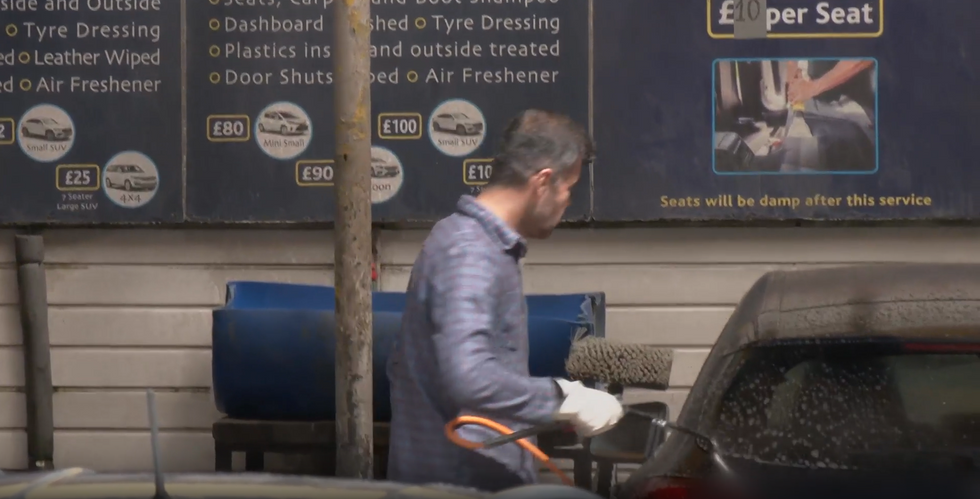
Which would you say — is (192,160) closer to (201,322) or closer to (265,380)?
(201,322)

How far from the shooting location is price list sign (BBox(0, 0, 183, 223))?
22.5ft

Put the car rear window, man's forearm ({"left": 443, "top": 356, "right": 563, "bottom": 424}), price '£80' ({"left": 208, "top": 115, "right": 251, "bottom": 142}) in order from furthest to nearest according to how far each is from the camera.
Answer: price '£80' ({"left": 208, "top": 115, "right": 251, "bottom": 142}) → the car rear window → man's forearm ({"left": 443, "top": 356, "right": 563, "bottom": 424})

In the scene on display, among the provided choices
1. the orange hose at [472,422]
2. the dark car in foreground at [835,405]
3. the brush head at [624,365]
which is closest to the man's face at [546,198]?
the brush head at [624,365]

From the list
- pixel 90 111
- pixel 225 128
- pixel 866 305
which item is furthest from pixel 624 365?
pixel 90 111

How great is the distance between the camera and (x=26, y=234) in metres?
6.96

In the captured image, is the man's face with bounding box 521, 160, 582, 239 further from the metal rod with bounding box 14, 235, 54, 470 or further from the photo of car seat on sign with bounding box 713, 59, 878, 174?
the metal rod with bounding box 14, 235, 54, 470

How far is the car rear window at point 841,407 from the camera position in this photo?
3.20 meters

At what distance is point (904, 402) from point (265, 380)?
3177mm

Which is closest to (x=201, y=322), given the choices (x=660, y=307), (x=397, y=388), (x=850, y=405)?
(x=660, y=307)

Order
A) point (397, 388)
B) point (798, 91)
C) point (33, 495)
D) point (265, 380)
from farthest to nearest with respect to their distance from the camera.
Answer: point (798, 91) < point (265, 380) < point (397, 388) < point (33, 495)

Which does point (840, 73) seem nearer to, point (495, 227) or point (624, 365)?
point (624, 365)

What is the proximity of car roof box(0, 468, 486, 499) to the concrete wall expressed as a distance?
441cm

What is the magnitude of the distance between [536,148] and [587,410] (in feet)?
2.14

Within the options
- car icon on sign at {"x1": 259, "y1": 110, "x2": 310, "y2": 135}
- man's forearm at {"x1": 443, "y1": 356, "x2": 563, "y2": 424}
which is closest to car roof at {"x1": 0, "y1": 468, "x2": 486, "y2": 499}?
man's forearm at {"x1": 443, "y1": 356, "x2": 563, "y2": 424}
